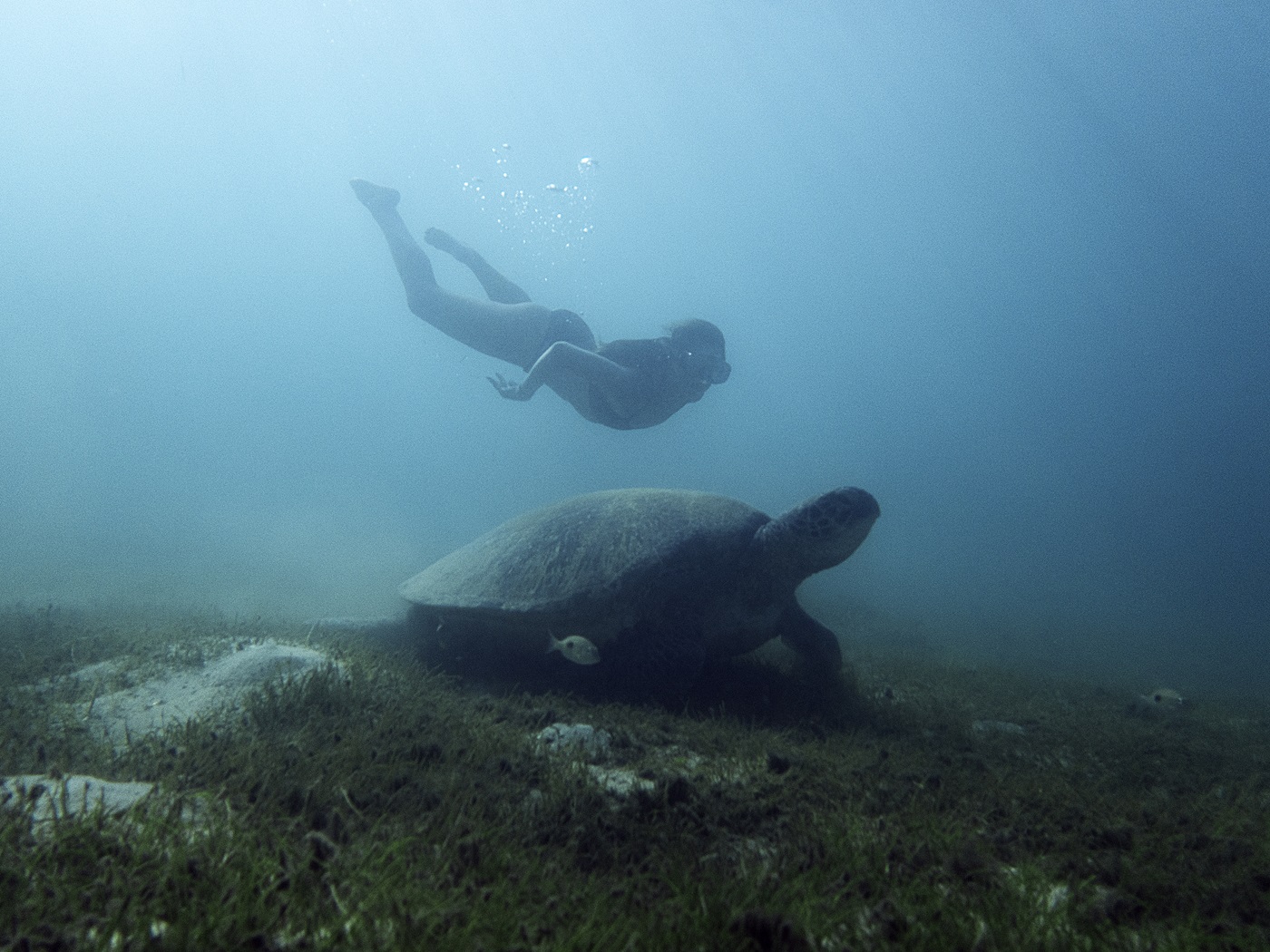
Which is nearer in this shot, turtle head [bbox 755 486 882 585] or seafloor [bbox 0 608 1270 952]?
seafloor [bbox 0 608 1270 952]

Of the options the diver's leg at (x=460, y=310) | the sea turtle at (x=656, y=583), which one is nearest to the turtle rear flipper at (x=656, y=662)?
the sea turtle at (x=656, y=583)

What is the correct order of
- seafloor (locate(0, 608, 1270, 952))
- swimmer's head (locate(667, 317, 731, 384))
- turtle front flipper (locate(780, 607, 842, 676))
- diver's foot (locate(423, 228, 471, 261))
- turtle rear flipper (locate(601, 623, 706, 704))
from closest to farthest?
seafloor (locate(0, 608, 1270, 952)) → turtle rear flipper (locate(601, 623, 706, 704)) → turtle front flipper (locate(780, 607, 842, 676)) → swimmer's head (locate(667, 317, 731, 384)) → diver's foot (locate(423, 228, 471, 261))

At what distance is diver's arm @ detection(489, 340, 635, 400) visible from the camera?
847 cm

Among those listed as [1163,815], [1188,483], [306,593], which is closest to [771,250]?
[1188,483]

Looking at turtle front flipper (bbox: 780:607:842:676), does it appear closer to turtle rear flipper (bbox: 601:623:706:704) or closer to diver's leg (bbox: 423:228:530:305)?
turtle rear flipper (bbox: 601:623:706:704)

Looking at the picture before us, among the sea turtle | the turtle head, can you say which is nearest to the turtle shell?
the sea turtle

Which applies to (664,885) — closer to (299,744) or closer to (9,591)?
(299,744)

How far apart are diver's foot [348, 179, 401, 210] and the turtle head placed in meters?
12.2

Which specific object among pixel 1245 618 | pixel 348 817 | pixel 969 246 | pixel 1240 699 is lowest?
pixel 1245 618

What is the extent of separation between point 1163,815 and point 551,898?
3147 millimetres

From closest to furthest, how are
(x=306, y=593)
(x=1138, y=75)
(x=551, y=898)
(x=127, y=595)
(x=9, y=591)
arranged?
(x=551, y=898), (x=127, y=595), (x=9, y=591), (x=306, y=593), (x=1138, y=75)

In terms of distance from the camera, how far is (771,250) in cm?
11681

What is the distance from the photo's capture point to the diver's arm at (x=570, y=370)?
27.8 feet

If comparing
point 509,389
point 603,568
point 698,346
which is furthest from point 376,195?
point 603,568
